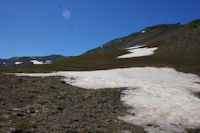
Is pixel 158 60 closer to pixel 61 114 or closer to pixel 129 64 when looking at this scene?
pixel 129 64

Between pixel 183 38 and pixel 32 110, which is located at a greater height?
pixel 183 38

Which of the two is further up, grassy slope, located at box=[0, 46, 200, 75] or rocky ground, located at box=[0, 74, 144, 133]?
grassy slope, located at box=[0, 46, 200, 75]

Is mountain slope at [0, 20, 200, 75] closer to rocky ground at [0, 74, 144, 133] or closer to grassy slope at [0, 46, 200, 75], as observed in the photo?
grassy slope at [0, 46, 200, 75]

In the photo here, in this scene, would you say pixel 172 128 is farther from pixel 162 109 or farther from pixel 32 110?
pixel 32 110

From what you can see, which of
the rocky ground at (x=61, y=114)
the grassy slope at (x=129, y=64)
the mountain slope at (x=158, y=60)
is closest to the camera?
the rocky ground at (x=61, y=114)

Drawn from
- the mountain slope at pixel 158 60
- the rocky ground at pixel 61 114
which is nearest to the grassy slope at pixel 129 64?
the mountain slope at pixel 158 60

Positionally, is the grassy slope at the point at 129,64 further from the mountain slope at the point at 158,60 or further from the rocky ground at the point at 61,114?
the rocky ground at the point at 61,114

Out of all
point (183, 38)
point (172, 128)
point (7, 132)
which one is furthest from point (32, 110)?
point (183, 38)

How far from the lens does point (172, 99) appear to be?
12961 mm

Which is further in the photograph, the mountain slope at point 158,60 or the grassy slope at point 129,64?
the mountain slope at point 158,60

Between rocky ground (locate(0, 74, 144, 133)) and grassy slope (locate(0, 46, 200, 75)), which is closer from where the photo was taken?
rocky ground (locate(0, 74, 144, 133))

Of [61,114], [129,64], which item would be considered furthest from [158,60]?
[61,114]

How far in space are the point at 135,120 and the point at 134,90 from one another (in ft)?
23.6

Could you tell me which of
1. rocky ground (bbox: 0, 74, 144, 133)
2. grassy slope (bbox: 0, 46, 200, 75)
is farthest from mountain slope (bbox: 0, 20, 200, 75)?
rocky ground (bbox: 0, 74, 144, 133)
